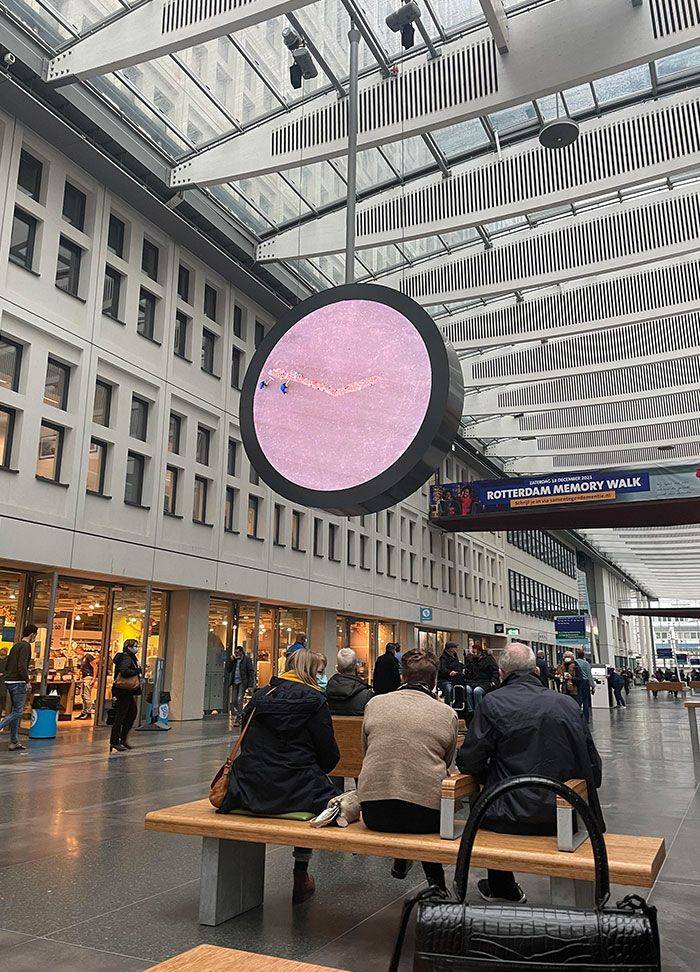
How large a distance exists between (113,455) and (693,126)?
1372cm

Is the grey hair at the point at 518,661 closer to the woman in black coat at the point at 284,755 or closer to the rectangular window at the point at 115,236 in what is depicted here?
the woman in black coat at the point at 284,755

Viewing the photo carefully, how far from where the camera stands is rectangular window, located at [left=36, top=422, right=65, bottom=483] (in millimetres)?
16594

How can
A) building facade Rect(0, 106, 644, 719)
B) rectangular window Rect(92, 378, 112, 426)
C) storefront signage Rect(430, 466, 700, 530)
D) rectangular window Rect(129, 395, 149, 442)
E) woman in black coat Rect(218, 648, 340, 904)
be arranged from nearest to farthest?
woman in black coat Rect(218, 648, 340, 904), building facade Rect(0, 106, 644, 719), rectangular window Rect(92, 378, 112, 426), rectangular window Rect(129, 395, 149, 442), storefront signage Rect(430, 466, 700, 530)

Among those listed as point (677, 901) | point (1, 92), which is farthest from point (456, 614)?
point (677, 901)

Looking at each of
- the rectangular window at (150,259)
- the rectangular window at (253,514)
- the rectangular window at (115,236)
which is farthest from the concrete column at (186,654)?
the rectangular window at (115,236)

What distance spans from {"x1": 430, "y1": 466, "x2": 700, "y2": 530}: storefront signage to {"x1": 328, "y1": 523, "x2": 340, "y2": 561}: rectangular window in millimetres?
5717

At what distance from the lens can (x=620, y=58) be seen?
1199 cm

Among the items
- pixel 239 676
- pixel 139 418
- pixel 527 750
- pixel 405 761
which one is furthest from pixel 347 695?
pixel 239 676

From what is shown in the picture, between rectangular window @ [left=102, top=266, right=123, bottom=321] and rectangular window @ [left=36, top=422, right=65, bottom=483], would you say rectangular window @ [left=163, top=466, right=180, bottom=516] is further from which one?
rectangular window @ [left=102, top=266, right=123, bottom=321]

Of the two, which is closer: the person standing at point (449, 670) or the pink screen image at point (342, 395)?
the pink screen image at point (342, 395)

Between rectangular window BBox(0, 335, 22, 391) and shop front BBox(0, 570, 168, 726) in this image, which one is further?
shop front BBox(0, 570, 168, 726)

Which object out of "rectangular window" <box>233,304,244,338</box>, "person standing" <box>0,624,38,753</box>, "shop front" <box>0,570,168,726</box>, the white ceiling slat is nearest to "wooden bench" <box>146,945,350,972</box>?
"person standing" <box>0,624,38,753</box>

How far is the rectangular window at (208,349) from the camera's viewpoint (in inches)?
891

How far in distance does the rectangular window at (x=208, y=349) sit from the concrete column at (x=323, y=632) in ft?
31.1
